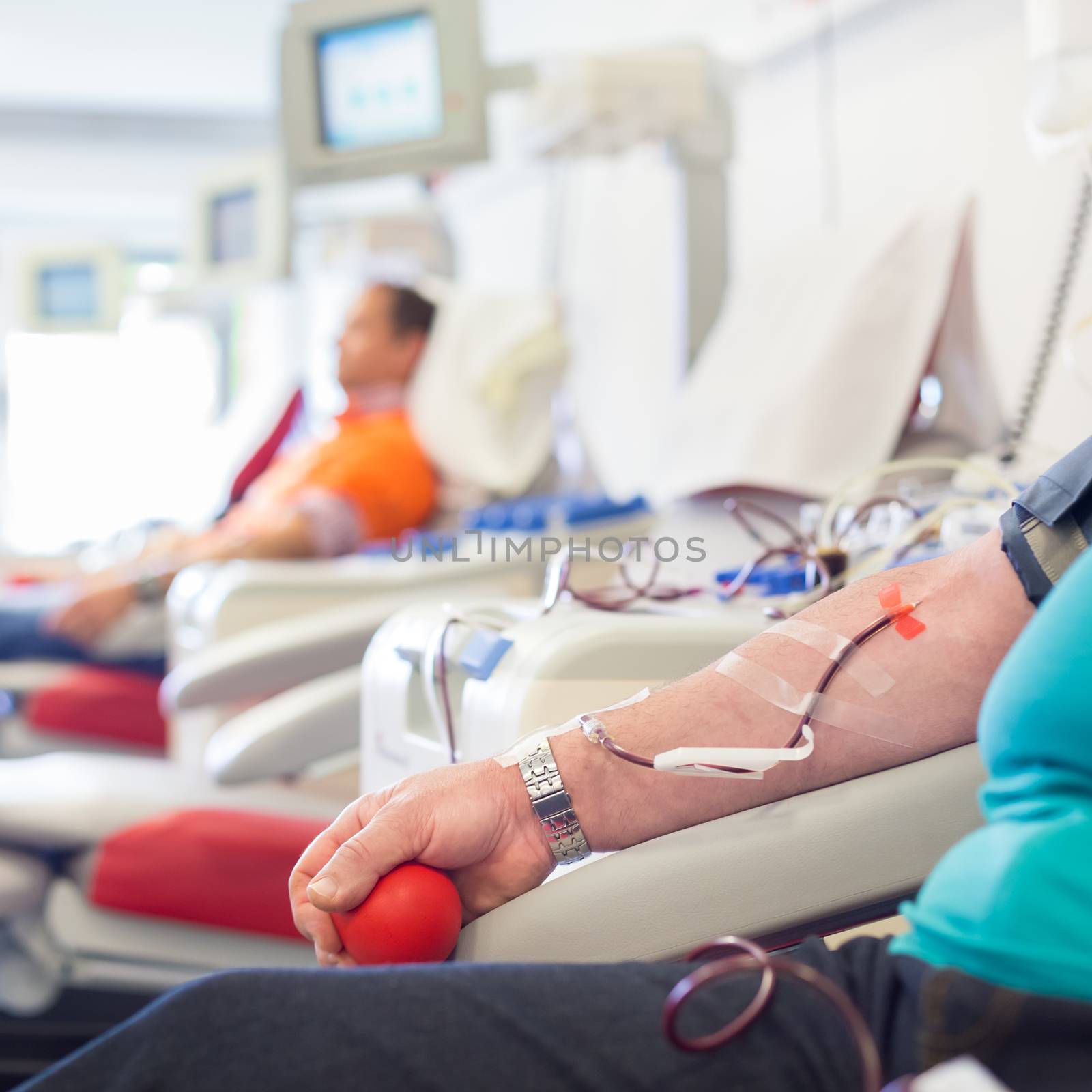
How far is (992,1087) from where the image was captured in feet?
1.44

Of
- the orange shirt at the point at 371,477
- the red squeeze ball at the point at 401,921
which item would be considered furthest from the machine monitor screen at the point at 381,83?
the red squeeze ball at the point at 401,921

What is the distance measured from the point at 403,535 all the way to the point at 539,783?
1.68 meters

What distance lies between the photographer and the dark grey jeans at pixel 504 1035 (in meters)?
0.52

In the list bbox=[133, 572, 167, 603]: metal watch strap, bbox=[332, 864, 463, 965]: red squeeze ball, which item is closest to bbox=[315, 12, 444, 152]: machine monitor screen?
bbox=[133, 572, 167, 603]: metal watch strap

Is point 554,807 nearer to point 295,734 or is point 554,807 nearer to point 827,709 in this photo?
point 827,709

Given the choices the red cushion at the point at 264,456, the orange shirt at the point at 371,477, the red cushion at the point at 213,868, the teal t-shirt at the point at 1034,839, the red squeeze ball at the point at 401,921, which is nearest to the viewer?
the teal t-shirt at the point at 1034,839

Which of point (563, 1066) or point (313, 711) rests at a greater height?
point (563, 1066)

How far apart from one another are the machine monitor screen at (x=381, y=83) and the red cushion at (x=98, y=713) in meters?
1.21

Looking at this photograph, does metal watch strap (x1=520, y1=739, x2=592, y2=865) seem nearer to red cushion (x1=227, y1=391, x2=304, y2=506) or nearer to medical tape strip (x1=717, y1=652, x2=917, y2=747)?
medical tape strip (x1=717, y1=652, x2=917, y2=747)

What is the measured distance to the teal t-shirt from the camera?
494 millimetres

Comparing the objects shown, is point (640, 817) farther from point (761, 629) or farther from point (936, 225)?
point (936, 225)

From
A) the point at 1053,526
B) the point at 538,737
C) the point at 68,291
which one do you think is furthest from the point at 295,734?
the point at 68,291

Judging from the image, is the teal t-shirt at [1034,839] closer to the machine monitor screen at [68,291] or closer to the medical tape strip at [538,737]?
the medical tape strip at [538,737]

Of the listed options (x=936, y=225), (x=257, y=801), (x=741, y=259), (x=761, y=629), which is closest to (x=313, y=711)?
(x=257, y=801)
